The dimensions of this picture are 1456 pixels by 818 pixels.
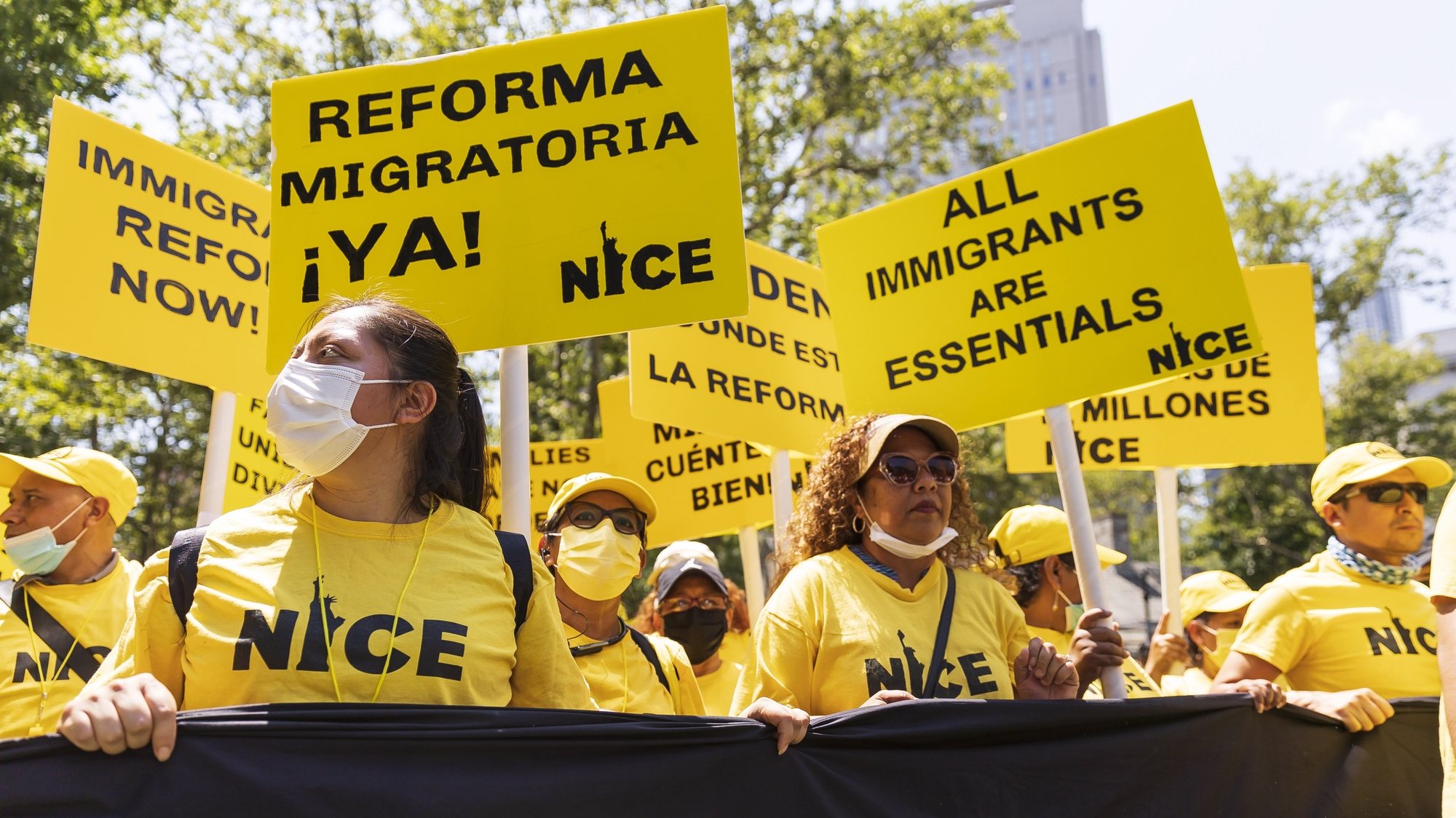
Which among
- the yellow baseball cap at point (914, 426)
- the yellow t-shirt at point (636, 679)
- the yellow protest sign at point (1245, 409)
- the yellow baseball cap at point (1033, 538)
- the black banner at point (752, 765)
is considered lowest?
the black banner at point (752, 765)

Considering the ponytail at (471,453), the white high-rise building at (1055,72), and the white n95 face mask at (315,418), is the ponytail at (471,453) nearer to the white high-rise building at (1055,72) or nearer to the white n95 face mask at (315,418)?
the white n95 face mask at (315,418)

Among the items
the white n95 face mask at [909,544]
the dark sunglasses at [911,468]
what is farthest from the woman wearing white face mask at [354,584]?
the dark sunglasses at [911,468]

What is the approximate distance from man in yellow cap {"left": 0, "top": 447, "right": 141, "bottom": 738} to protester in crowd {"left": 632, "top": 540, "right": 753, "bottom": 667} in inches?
80.9

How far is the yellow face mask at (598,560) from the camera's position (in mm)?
3801

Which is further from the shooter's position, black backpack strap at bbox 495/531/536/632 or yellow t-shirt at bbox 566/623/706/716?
yellow t-shirt at bbox 566/623/706/716

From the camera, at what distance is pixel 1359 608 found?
12.5 ft

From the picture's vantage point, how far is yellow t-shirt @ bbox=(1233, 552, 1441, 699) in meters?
3.66

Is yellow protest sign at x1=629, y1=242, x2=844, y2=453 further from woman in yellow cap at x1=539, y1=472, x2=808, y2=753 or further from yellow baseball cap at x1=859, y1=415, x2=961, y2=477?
yellow baseball cap at x1=859, y1=415, x2=961, y2=477

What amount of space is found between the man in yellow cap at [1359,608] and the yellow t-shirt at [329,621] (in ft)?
7.39

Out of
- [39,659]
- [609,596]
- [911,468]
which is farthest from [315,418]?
[39,659]

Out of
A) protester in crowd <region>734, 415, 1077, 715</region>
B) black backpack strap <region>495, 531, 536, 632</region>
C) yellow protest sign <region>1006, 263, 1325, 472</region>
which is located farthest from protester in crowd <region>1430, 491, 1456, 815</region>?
yellow protest sign <region>1006, 263, 1325, 472</region>

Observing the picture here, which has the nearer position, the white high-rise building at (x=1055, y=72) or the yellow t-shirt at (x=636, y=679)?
the yellow t-shirt at (x=636, y=679)

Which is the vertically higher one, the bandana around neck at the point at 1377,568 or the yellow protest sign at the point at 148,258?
the yellow protest sign at the point at 148,258

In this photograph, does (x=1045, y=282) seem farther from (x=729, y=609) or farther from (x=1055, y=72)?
(x=1055, y=72)
